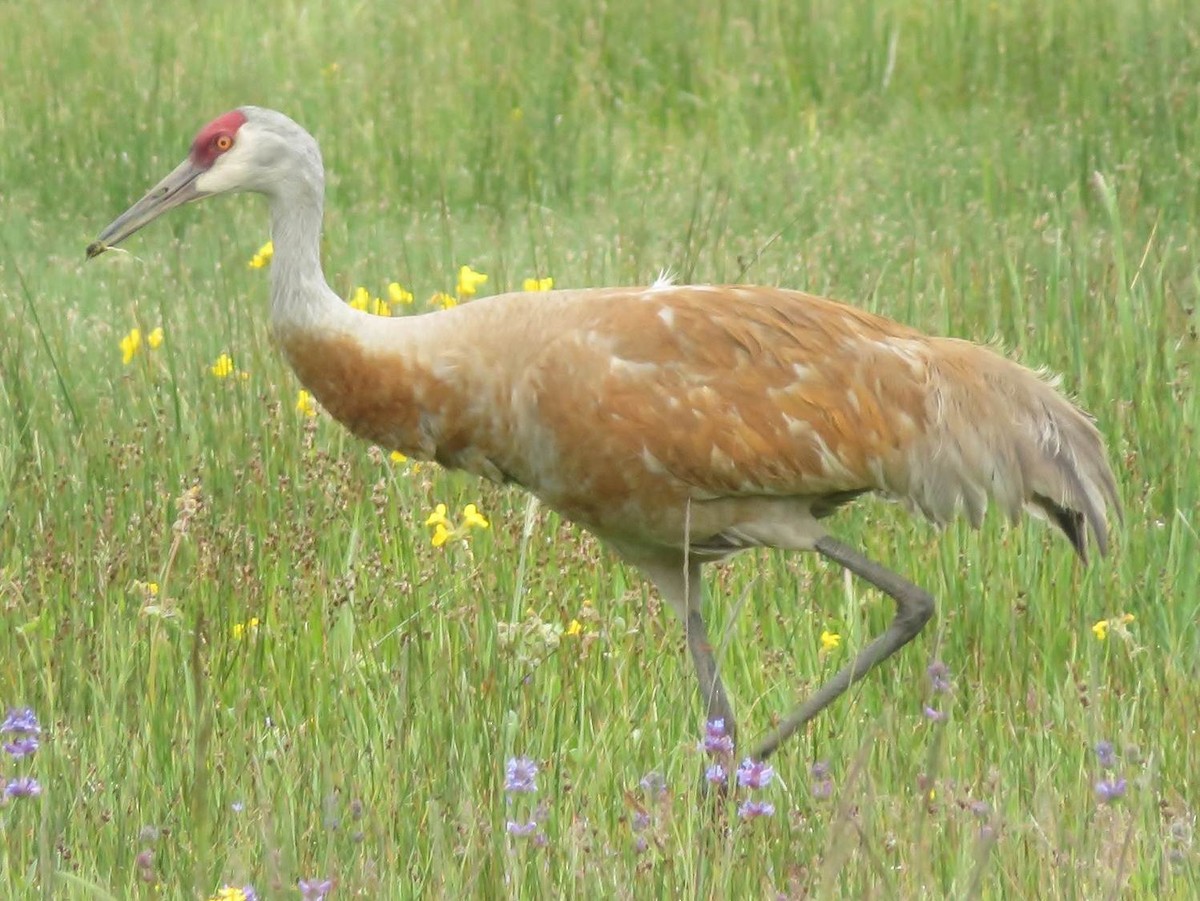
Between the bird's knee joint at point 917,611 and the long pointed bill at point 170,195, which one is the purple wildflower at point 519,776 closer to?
the bird's knee joint at point 917,611

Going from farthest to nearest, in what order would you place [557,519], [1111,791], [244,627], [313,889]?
1. [557,519]
2. [244,627]
3. [1111,791]
4. [313,889]

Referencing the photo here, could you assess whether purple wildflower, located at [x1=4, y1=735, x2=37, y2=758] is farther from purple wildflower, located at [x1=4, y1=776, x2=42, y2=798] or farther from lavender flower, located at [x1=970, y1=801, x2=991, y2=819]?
lavender flower, located at [x1=970, y1=801, x2=991, y2=819]

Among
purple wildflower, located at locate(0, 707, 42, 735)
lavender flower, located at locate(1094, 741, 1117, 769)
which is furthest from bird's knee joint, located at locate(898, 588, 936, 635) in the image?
purple wildflower, located at locate(0, 707, 42, 735)

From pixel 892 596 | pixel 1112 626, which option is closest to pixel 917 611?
pixel 892 596

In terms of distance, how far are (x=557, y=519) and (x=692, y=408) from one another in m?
1.03

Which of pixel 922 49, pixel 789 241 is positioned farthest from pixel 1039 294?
pixel 922 49

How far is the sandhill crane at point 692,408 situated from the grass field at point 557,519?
0.83 ft

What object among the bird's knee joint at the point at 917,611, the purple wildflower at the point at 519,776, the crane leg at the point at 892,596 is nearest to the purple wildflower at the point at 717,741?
the purple wildflower at the point at 519,776

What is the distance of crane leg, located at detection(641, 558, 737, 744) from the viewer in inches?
171

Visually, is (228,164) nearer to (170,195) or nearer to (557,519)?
(170,195)

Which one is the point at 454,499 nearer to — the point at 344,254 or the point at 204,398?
the point at 204,398

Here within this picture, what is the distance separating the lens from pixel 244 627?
4.42 meters

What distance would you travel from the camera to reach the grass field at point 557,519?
339 centimetres

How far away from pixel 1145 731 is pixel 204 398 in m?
2.54
